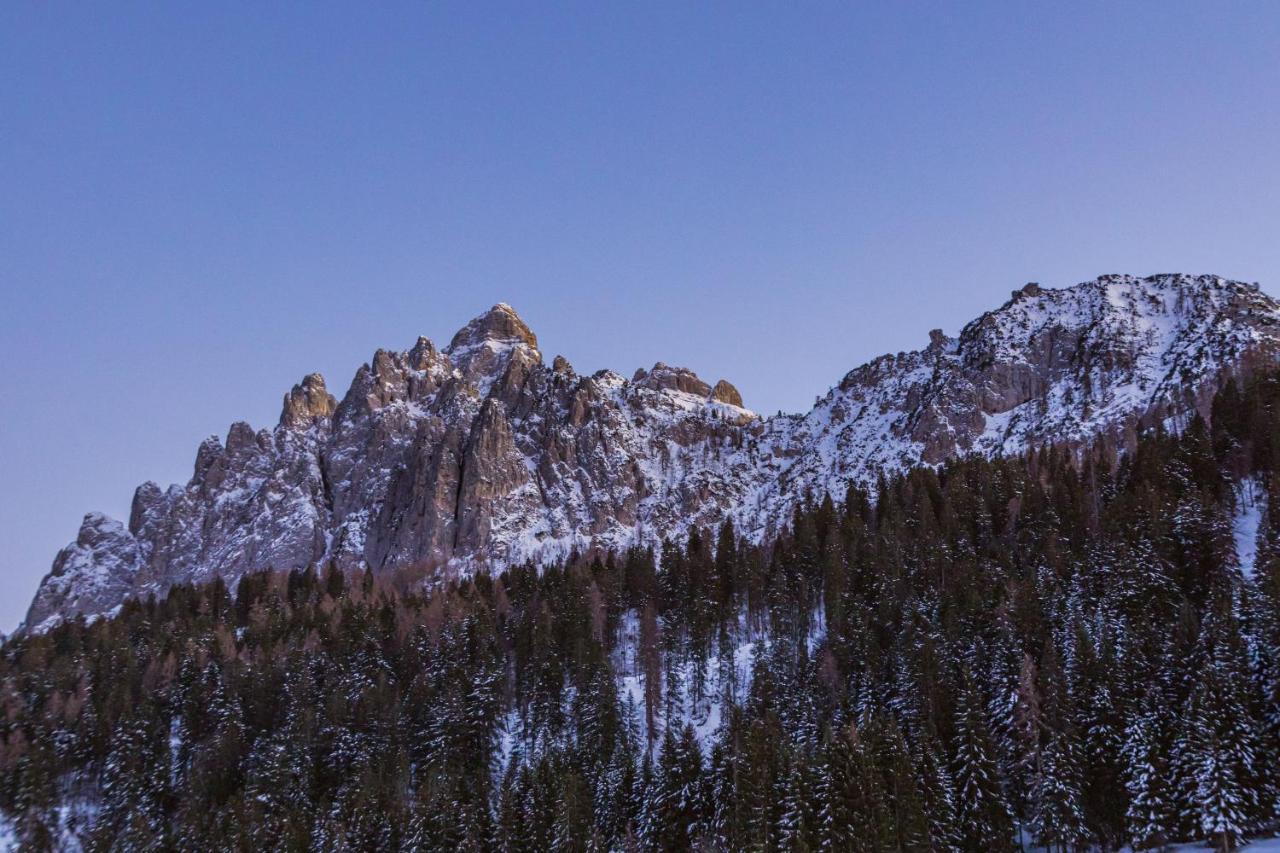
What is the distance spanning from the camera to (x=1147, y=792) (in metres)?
52.7

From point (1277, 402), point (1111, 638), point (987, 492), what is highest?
point (1277, 402)

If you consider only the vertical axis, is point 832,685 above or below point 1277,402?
below

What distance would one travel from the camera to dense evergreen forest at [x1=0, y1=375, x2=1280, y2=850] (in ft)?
183

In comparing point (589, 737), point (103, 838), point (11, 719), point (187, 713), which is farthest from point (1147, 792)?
point (11, 719)

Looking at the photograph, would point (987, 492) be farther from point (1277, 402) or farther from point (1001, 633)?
point (1001, 633)

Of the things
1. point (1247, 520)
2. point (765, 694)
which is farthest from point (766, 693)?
point (1247, 520)

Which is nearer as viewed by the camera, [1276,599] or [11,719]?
[1276,599]

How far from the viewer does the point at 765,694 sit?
3039 inches

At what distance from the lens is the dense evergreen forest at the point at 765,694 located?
55781mm

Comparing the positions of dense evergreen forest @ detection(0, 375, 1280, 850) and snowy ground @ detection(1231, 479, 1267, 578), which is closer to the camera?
dense evergreen forest @ detection(0, 375, 1280, 850)

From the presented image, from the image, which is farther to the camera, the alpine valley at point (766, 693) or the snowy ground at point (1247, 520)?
the snowy ground at point (1247, 520)

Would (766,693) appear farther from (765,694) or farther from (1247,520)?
(1247,520)

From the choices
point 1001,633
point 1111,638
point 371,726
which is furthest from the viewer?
point 371,726

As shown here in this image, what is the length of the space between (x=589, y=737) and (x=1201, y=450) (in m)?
68.9
